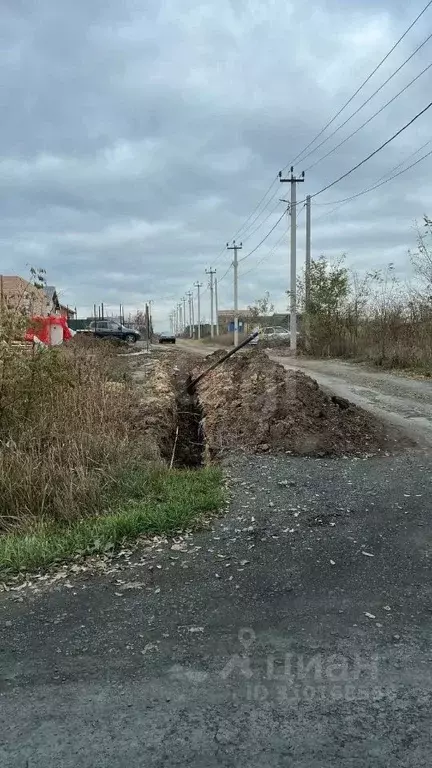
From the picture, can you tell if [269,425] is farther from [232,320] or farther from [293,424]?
[232,320]

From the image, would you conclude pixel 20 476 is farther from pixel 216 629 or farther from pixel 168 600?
pixel 216 629

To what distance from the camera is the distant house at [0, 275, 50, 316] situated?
23.5ft

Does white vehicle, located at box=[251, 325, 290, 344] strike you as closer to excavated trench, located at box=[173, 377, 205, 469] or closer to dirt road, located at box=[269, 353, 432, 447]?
dirt road, located at box=[269, 353, 432, 447]

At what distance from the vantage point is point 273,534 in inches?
200

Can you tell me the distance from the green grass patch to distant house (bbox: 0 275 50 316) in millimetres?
2519

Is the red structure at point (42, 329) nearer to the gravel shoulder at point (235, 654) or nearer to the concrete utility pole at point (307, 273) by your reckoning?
the gravel shoulder at point (235, 654)

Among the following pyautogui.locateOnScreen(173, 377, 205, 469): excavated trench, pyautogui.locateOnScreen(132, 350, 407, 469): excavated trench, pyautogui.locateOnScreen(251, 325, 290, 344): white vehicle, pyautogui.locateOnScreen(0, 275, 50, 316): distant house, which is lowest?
pyautogui.locateOnScreen(173, 377, 205, 469): excavated trench

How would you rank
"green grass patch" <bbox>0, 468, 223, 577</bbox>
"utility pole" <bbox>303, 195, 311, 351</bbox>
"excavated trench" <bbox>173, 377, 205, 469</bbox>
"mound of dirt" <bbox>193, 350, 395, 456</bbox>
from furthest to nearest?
"utility pole" <bbox>303, 195, 311, 351</bbox> < "excavated trench" <bbox>173, 377, 205, 469</bbox> < "mound of dirt" <bbox>193, 350, 395, 456</bbox> < "green grass patch" <bbox>0, 468, 223, 577</bbox>

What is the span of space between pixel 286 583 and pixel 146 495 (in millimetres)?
2299

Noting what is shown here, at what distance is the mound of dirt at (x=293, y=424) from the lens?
8125 millimetres

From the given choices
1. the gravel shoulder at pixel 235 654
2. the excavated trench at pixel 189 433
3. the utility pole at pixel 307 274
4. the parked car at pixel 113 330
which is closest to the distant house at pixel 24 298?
the excavated trench at pixel 189 433

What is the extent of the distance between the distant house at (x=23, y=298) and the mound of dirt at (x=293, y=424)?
10.3 feet

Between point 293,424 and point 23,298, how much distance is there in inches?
157

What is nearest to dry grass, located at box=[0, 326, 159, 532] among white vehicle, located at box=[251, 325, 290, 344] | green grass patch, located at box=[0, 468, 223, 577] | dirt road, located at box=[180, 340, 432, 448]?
green grass patch, located at box=[0, 468, 223, 577]
